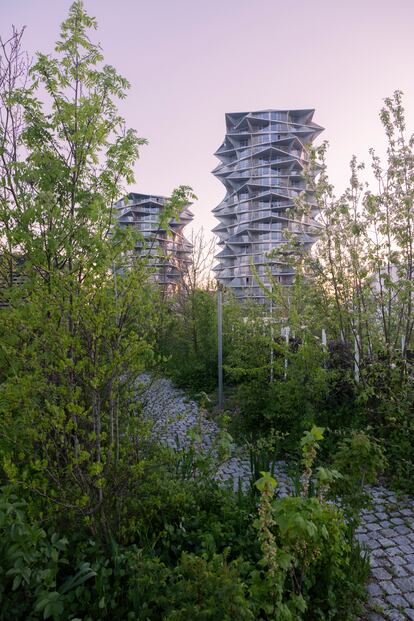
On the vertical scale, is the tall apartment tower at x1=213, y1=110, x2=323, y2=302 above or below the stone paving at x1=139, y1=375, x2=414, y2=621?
above

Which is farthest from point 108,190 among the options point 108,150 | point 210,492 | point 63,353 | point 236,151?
point 236,151

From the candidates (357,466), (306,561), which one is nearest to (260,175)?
(357,466)

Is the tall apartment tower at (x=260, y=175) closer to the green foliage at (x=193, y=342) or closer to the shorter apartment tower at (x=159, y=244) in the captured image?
the shorter apartment tower at (x=159, y=244)

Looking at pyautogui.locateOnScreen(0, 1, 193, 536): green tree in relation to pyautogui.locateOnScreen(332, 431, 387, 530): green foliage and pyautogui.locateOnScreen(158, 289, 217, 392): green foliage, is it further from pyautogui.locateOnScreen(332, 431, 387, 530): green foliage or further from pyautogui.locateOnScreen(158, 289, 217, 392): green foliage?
pyautogui.locateOnScreen(158, 289, 217, 392): green foliage

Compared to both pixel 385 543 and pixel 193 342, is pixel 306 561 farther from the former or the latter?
pixel 193 342

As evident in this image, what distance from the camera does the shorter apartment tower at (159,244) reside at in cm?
348

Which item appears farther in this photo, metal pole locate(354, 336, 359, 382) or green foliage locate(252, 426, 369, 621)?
metal pole locate(354, 336, 359, 382)

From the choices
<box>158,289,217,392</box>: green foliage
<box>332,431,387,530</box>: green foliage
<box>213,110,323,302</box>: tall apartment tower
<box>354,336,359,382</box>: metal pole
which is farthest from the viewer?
<box>213,110,323,302</box>: tall apartment tower

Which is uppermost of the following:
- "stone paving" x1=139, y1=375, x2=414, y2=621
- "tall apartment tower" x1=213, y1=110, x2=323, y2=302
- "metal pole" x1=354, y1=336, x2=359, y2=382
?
"tall apartment tower" x1=213, y1=110, x2=323, y2=302

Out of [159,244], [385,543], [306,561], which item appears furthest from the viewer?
[159,244]

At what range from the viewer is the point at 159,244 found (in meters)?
3.72

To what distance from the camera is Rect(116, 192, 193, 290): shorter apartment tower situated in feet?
11.4

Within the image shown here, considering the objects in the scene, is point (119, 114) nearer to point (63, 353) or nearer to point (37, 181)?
point (37, 181)

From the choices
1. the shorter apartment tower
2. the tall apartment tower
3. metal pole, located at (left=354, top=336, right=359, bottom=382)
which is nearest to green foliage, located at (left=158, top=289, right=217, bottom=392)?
the shorter apartment tower
